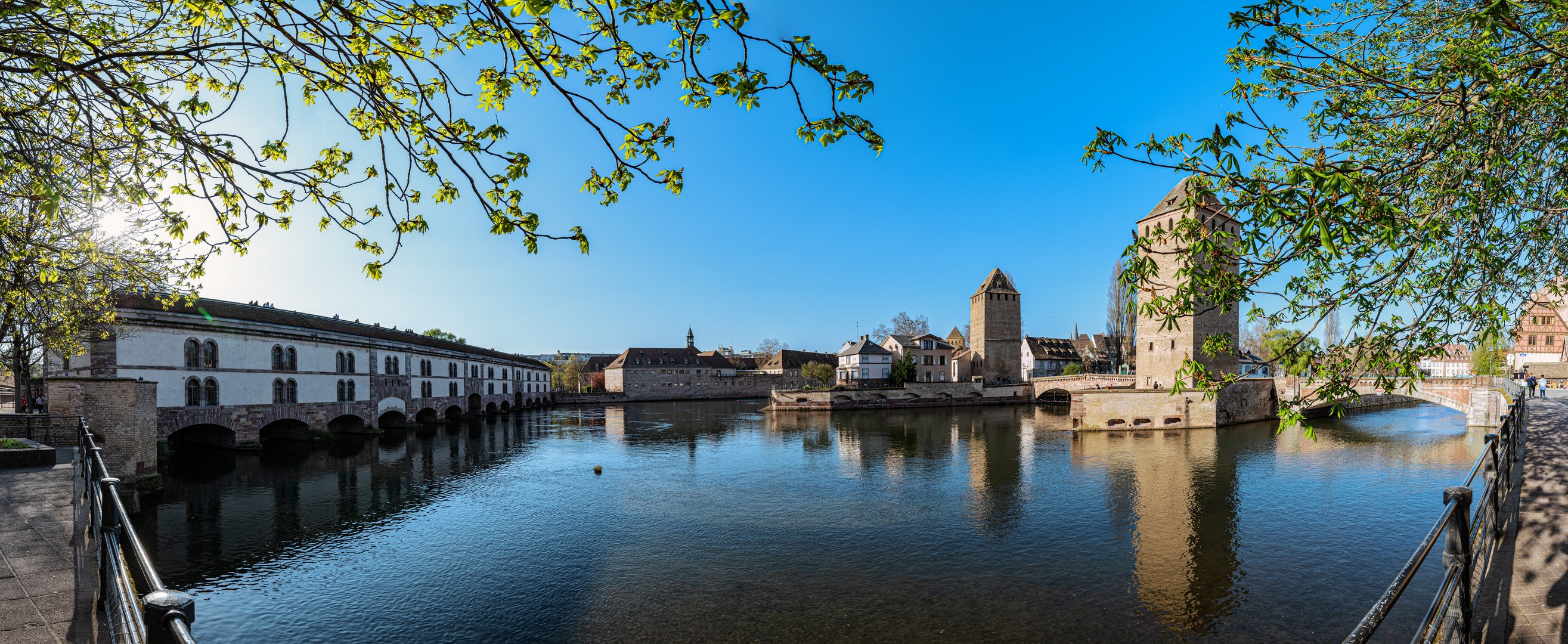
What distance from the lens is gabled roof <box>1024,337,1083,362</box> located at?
266 ft

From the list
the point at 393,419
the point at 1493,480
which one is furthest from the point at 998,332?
the point at 1493,480

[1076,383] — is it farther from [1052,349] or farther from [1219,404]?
[1052,349]

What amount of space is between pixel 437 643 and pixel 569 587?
2493 millimetres

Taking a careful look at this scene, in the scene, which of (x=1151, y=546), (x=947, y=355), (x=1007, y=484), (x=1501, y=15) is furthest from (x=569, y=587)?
(x=947, y=355)

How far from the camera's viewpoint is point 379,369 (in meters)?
36.6

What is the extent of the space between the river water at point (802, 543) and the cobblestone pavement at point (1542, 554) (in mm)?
2881

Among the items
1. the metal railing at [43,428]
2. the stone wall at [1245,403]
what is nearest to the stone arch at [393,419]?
the metal railing at [43,428]

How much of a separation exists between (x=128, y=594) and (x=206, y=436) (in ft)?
108

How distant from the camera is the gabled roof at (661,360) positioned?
270 ft

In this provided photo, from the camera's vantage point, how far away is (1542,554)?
21.0 feet

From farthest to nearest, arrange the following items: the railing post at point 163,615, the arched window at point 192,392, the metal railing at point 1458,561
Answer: the arched window at point 192,392 < the metal railing at point 1458,561 < the railing post at point 163,615

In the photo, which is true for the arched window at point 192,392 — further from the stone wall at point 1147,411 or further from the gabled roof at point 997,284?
the gabled roof at point 997,284

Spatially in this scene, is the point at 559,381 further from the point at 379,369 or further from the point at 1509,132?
the point at 1509,132

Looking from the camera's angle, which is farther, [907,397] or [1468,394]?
[907,397]
